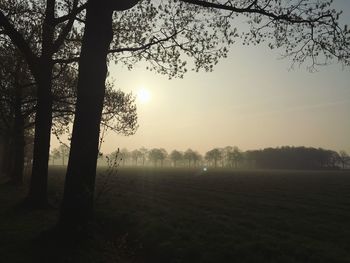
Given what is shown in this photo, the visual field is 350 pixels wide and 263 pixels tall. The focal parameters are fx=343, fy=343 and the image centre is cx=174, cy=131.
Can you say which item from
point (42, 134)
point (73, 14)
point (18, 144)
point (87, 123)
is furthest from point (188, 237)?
point (18, 144)

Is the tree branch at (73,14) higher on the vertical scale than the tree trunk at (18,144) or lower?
higher

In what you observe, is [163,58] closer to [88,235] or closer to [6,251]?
[88,235]

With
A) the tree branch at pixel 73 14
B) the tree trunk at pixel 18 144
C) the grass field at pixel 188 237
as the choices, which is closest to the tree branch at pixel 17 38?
the tree branch at pixel 73 14

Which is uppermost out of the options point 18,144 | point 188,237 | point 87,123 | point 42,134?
point 18,144

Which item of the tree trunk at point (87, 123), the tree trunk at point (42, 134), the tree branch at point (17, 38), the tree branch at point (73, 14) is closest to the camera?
the tree trunk at point (87, 123)

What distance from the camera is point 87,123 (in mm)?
9812

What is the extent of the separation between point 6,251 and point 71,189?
2.19 meters

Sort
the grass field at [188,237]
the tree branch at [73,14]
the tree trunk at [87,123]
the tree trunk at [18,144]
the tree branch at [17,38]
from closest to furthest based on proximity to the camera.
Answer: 1. the tree trunk at [87,123]
2. the grass field at [188,237]
3. the tree branch at [17,38]
4. the tree branch at [73,14]
5. the tree trunk at [18,144]

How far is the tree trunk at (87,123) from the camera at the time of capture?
970 cm

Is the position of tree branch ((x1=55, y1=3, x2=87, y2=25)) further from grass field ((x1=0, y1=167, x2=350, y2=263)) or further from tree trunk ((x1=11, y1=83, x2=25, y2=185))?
tree trunk ((x1=11, y1=83, x2=25, y2=185))

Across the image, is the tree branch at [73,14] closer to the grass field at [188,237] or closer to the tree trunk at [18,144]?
the grass field at [188,237]

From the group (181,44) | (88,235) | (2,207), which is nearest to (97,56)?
(88,235)

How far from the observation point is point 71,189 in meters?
9.73

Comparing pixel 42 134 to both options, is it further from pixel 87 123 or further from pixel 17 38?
pixel 87 123
